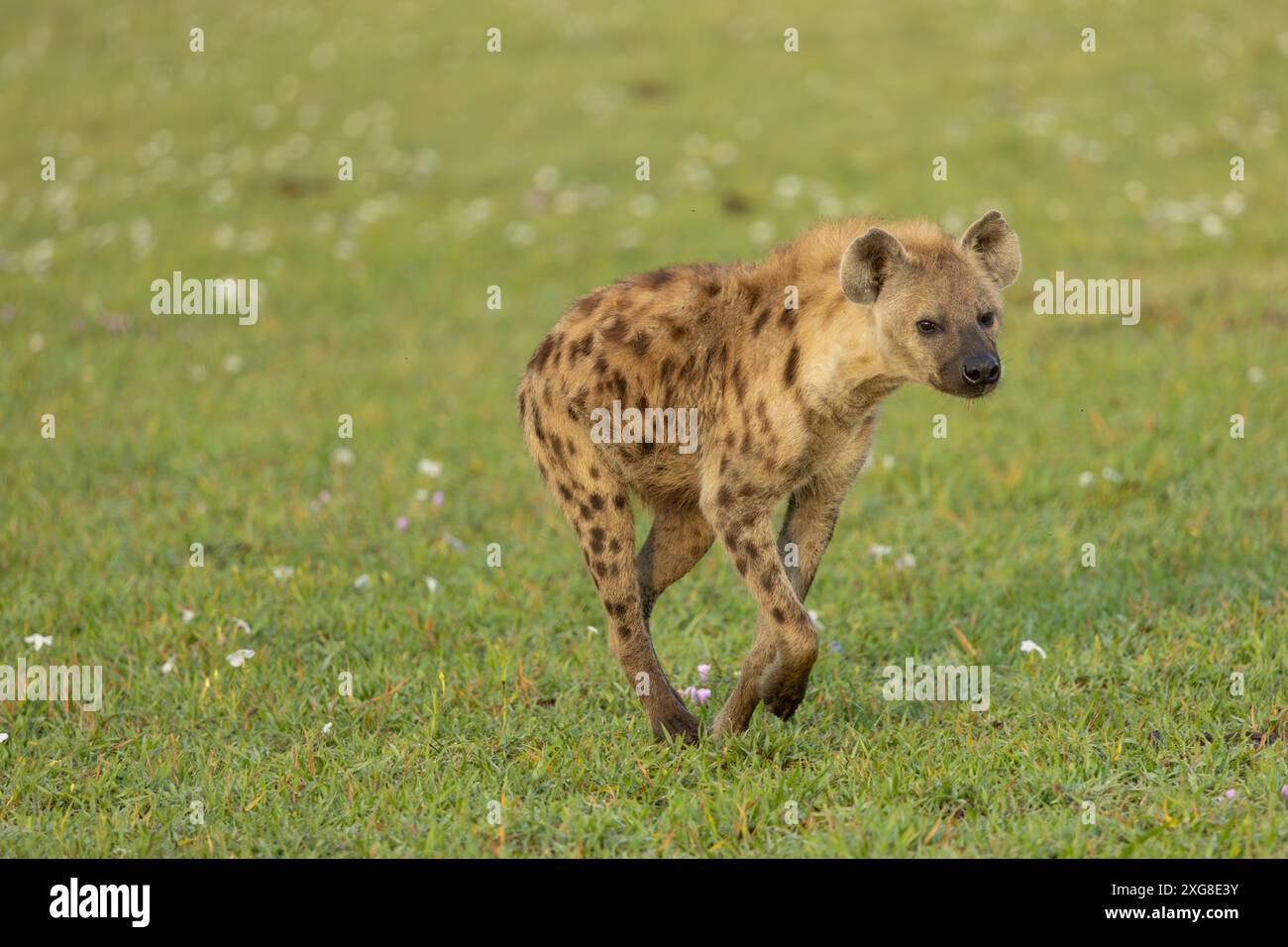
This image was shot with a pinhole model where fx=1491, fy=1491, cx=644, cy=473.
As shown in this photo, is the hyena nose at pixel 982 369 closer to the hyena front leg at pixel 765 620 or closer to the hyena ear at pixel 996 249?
the hyena ear at pixel 996 249

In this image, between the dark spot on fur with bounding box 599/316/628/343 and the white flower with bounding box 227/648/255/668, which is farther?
the white flower with bounding box 227/648/255/668

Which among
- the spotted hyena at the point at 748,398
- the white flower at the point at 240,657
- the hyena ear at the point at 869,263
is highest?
the hyena ear at the point at 869,263

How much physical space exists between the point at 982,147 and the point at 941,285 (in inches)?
370

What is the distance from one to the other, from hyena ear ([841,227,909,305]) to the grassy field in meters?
1.56

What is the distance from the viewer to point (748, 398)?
525 cm

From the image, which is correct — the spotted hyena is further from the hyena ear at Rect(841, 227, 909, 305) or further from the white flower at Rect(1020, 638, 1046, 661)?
the white flower at Rect(1020, 638, 1046, 661)

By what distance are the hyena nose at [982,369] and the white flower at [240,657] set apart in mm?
3139

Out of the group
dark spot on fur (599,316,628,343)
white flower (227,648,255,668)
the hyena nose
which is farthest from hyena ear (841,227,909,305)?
white flower (227,648,255,668)

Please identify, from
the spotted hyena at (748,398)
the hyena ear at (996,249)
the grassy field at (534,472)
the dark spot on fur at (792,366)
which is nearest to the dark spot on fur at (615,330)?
the spotted hyena at (748,398)

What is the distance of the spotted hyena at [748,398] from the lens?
16.3 feet

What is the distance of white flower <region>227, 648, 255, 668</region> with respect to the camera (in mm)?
6035

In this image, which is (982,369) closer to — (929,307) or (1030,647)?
(929,307)

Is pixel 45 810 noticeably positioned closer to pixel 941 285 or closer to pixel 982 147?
pixel 941 285

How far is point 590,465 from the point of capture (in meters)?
5.42
